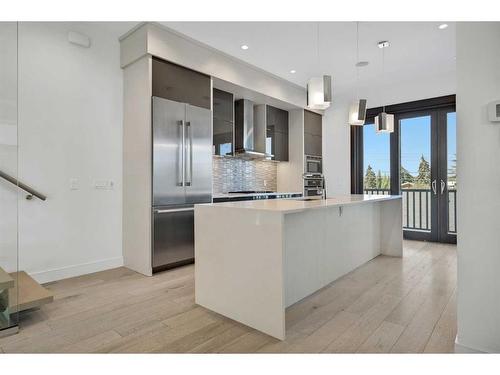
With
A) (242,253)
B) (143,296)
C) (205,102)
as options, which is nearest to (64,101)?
(205,102)

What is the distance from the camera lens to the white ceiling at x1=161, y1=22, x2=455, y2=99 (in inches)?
136

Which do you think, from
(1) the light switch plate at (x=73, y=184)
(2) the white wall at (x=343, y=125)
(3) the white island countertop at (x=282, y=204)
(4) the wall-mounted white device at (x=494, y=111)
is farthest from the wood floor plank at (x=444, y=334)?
(2) the white wall at (x=343, y=125)

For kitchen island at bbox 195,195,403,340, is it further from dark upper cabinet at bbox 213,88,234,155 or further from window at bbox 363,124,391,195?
window at bbox 363,124,391,195

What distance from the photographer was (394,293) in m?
2.80

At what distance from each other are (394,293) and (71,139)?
3697mm

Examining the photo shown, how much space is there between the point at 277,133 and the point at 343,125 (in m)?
1.47

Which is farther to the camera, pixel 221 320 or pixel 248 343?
pixel 221 320

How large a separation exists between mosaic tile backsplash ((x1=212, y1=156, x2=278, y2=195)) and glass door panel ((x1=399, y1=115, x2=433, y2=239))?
2459 millimetres

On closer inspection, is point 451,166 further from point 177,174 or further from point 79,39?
point 79,39

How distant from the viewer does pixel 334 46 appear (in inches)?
157

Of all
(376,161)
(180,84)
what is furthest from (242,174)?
(376,161)

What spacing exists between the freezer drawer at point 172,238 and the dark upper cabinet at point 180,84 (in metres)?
1.37
